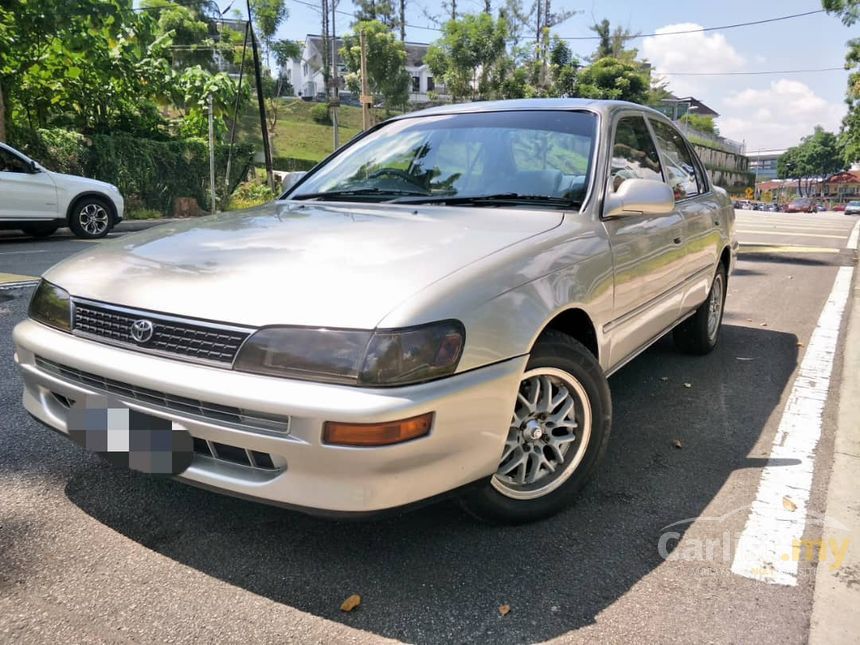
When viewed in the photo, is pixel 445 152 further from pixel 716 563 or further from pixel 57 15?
pixel 57 15

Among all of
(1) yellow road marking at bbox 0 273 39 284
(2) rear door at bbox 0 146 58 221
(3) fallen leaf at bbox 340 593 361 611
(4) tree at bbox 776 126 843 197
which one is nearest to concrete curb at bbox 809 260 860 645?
(3) fallen leaf at bbox 340 593 361 611

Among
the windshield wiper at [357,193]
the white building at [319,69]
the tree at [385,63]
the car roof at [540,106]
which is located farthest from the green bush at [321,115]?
the windshield wiper at [357,193]

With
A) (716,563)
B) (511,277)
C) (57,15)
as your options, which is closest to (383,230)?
(511,277)

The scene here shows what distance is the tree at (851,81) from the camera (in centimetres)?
1997

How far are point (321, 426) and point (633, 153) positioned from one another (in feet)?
7.95

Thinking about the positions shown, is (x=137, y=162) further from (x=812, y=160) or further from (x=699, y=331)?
(x=812, y=160)

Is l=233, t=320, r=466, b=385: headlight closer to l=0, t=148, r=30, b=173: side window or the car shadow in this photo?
the car shadow

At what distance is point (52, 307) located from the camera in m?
2.46

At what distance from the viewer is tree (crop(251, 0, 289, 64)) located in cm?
4203

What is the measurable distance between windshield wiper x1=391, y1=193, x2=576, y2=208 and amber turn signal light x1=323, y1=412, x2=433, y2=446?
137 cm

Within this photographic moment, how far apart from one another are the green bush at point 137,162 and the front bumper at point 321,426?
14.9 meters

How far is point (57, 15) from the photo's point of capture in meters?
12.2

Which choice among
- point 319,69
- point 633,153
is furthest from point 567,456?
point 319,69

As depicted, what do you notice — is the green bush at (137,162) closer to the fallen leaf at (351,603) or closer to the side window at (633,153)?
the side window at (633,153)
